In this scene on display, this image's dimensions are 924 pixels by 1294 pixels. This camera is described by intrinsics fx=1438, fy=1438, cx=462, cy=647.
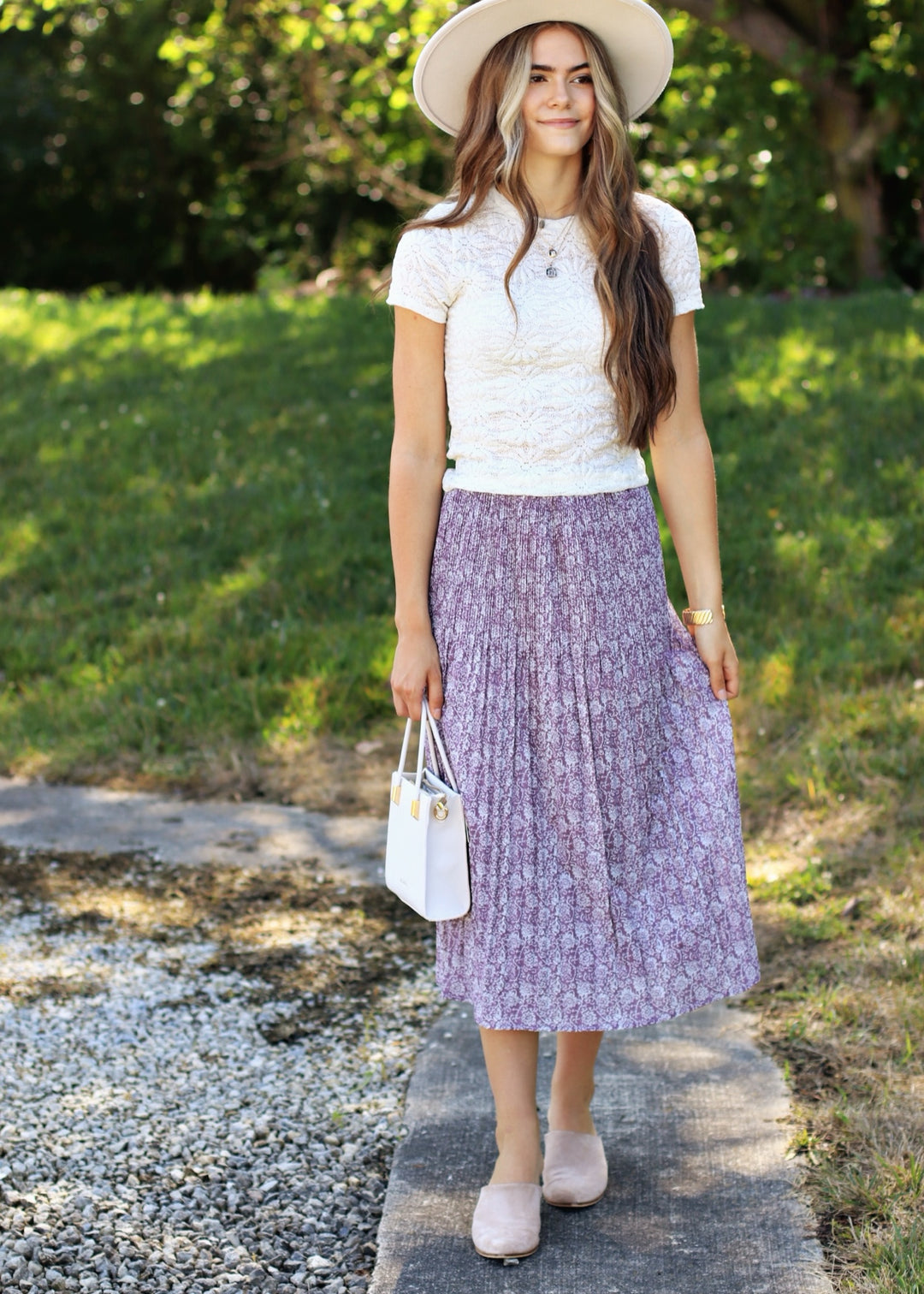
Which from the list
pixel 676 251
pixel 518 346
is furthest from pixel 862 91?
pixel 518 346

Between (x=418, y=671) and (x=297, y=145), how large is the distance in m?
14.6

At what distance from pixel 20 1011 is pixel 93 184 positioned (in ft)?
66.8

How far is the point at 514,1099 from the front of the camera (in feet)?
8.36

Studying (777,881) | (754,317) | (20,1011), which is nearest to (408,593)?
(20,1011)

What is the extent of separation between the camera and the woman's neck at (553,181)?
7.94 feet

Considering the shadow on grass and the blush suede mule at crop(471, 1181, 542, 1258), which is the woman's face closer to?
the blush suede mule at crop(471, 1181, 542, 1258)

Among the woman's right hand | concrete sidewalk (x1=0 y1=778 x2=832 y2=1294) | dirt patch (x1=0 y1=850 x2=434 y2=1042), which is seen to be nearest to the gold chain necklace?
the woman's right hand

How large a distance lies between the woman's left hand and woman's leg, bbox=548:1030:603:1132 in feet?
2.23

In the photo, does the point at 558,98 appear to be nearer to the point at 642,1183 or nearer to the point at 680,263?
the point at 680,263

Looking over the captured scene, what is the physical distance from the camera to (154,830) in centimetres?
447

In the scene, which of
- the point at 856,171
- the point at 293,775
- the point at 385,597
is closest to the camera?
the point at 293,775

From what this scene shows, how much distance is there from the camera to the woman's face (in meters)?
2.36

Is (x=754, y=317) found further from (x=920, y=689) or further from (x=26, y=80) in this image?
(x=26, y=80)

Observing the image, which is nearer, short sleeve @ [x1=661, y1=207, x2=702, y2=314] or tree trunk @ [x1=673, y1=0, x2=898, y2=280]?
short sleeve @ [x1=661, y1=207, x2=702, y2=314]
